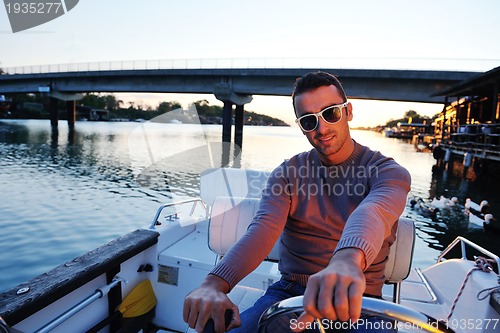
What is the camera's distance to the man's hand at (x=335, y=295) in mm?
984

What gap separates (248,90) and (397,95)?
41.4ft

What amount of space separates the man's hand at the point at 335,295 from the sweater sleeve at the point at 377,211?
0.77 feet

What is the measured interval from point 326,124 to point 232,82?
2968 centimetres

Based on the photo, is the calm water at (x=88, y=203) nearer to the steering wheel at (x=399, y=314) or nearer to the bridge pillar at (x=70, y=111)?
the steering wheel at (x=399, y=314)

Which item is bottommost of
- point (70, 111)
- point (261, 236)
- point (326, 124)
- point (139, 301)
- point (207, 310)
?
point (139, 301)

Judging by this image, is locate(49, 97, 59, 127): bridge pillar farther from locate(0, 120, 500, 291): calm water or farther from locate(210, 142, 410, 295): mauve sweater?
locate(210, 142, 410, 295): mauve sweater

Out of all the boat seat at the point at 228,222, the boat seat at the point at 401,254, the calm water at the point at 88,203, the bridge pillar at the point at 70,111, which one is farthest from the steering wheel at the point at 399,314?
the bridge pillar at the point at 70,111

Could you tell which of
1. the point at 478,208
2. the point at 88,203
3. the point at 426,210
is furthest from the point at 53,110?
the point at 478,208

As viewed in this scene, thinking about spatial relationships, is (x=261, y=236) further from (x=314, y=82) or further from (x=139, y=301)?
(x=139, y=301)

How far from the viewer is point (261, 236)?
1.93 metres

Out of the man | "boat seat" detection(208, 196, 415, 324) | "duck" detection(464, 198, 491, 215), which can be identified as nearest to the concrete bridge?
"duck" detection(464, 198, 491, 215)

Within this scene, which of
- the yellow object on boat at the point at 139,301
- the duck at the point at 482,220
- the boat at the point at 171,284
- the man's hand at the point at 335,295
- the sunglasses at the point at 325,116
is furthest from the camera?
the duck at the point at 482,220

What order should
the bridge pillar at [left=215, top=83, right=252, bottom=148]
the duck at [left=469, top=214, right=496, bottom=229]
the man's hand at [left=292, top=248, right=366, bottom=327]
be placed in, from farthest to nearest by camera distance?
1. the bridge pillar at [left=215, top=83, right=252, bottom=148]
2. the duck at [left=469, top=214, right=496, bottom=229]
3. the man's hand at [left=292, top=248, right=366, bottom=327]

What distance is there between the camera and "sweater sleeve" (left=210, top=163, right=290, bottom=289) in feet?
5.63
